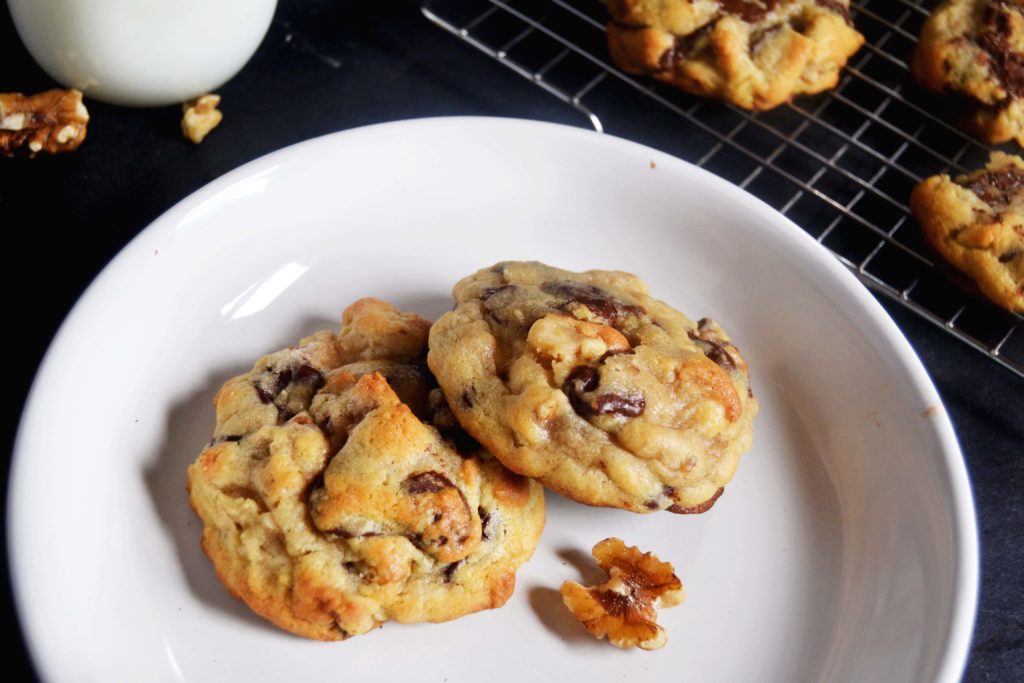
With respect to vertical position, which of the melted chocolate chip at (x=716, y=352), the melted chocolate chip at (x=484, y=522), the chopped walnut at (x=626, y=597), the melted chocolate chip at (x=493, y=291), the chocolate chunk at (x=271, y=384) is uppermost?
the melted chocolate chip at (x=493, y=291)

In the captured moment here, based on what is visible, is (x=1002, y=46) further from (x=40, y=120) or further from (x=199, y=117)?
(x=40, y=120)

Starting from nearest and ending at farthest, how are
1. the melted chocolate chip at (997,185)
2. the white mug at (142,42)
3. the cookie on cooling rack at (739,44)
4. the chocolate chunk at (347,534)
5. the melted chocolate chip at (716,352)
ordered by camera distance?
the chocolate chunk at (347,534) → the melted chocolate chip at (716,352) → the white mug at (142,42) → the melted chocolate chip at (997,185) → the cookie on cooling rack at (739,44)

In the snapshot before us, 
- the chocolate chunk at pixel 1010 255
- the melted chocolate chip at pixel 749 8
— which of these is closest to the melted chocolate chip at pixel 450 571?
the chocolate chunk at pixel 1010 255

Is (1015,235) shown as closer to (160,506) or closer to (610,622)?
(610,622)

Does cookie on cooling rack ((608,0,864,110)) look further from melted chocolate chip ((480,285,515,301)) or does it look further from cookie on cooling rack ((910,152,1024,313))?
melted chocolate chip ((480,285,515,301))

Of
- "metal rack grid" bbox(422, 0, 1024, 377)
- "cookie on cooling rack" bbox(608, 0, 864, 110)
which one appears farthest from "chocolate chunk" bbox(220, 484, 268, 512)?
"cookie on cooling rack" bbox(608, 0, 864, 110)

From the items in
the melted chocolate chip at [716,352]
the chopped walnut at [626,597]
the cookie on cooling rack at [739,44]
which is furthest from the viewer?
the cookie on cooling rack at [739,44]

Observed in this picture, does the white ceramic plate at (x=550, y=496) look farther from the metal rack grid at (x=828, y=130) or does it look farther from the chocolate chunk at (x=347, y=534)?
the metal rack grid at (x=828, y=130)

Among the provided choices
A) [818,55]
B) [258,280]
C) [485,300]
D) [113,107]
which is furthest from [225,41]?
[818,55]
